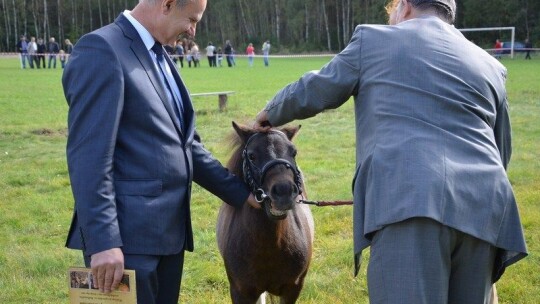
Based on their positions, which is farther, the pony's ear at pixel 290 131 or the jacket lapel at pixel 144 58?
the pony's ear at pixel 290 131

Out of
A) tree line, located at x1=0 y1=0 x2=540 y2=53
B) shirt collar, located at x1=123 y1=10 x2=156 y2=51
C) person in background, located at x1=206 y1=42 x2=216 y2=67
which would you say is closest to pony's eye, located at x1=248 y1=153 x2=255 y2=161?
shirt collar, located at x1=123 y1=10 x2=156 y2=51

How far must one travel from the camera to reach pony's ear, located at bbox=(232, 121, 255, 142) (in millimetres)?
4012

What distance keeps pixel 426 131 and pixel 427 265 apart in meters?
0.52

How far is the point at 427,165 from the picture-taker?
95.5 inches

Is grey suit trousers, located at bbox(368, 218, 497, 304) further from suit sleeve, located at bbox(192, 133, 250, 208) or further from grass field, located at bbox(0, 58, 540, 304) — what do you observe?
grass field, located at bbox(0, 58, 540, 304)

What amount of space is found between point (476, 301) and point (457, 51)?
3.35 ft

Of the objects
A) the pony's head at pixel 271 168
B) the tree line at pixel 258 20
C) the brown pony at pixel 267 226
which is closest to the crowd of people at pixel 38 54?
the tree line at pixel 258 20

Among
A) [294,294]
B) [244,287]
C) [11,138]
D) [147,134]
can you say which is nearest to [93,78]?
[147,134]

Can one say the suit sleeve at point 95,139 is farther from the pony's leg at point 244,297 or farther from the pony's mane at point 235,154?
the pony's leg at point 244,297

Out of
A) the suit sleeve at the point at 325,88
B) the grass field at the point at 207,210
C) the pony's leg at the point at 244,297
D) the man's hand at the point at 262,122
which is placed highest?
the suit sleeve at the point at 325,88

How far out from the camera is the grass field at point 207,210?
17.7 ft

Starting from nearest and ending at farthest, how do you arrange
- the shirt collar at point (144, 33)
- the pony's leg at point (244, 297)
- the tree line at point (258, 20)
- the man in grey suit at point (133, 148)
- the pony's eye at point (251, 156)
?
1. the man in grey suit at point (133, 148)
2. the shirt collar at point (144, 33)
3. the pony's eye at point (251, 156)
4. the pony's leg at point (244, 297)
5. the tree line at point (258, 20)

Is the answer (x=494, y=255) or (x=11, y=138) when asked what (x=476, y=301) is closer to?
(x=494, y=255)

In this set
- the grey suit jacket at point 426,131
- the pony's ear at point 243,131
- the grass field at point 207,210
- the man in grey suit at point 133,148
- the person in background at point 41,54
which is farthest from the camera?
the person in background at point 41,54
